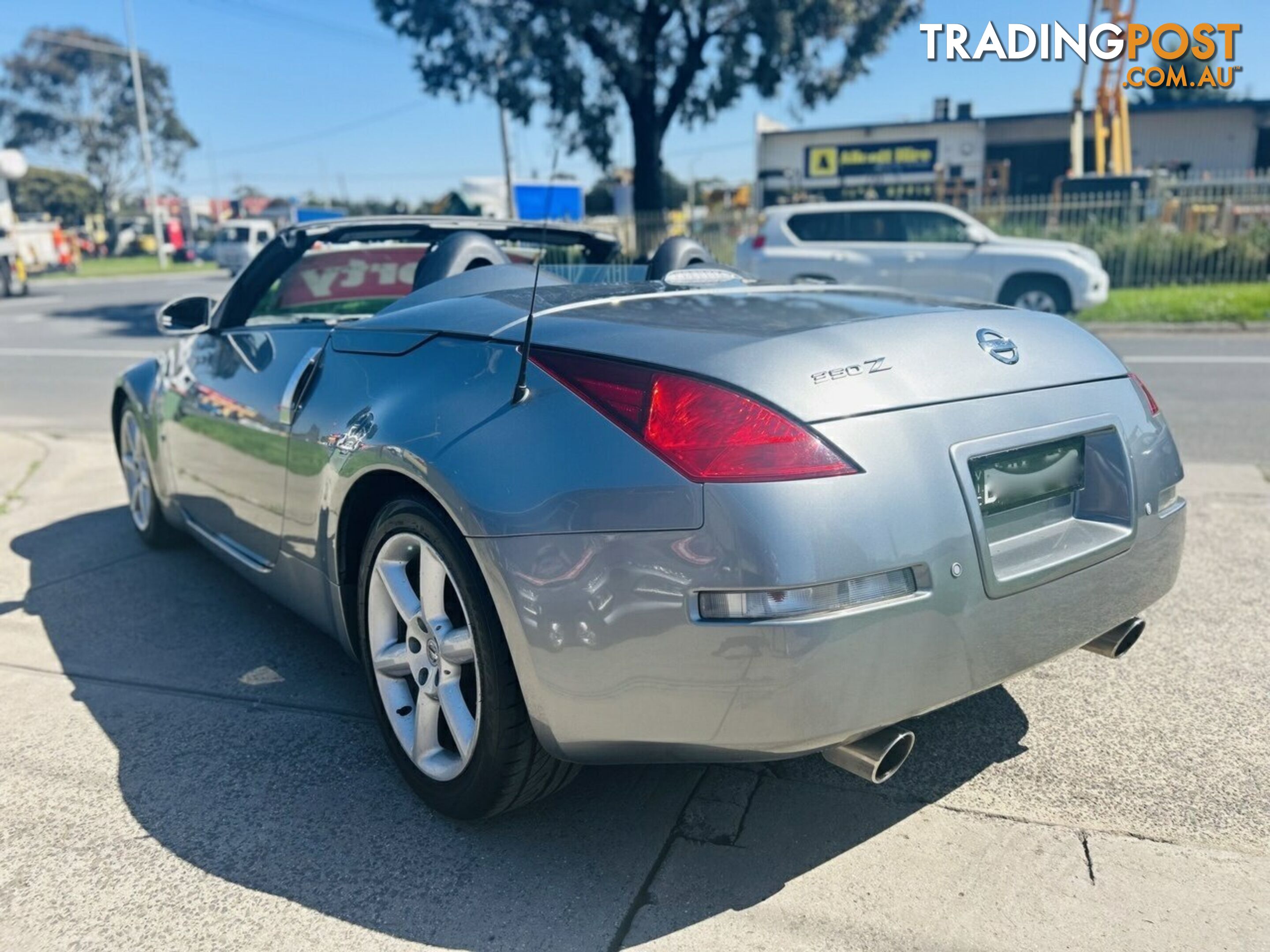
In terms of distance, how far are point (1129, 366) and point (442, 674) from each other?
416 inches

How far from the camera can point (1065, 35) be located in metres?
9.06

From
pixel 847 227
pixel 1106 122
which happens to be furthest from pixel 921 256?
pixel 1106 122

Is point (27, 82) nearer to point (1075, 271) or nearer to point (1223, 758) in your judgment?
point (1075, 271)

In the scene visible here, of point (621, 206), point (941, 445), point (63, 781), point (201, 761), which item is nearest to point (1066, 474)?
point (941, 445)

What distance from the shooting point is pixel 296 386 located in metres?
3.16

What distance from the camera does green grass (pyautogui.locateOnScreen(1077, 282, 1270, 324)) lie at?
1512 centimetres

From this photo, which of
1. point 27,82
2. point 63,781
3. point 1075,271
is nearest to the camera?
point 63,781

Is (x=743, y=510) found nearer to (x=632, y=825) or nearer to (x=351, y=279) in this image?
(x=632, y=825)

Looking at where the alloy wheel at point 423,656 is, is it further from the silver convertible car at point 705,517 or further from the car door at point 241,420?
the car door at point 241,420

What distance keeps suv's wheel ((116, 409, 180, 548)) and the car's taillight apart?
10.4 ft

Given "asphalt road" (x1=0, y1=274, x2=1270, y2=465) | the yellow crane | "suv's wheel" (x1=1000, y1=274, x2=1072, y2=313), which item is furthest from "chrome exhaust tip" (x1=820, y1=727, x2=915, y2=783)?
the yellow crane

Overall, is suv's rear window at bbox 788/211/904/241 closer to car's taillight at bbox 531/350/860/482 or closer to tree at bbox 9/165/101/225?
car's taillight at bbox 531/350/860/482

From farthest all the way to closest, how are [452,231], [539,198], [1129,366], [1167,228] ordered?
[539,198] < [1167,228] < [1129,366] < [452,231]

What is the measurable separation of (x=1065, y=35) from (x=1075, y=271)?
5.23 m
